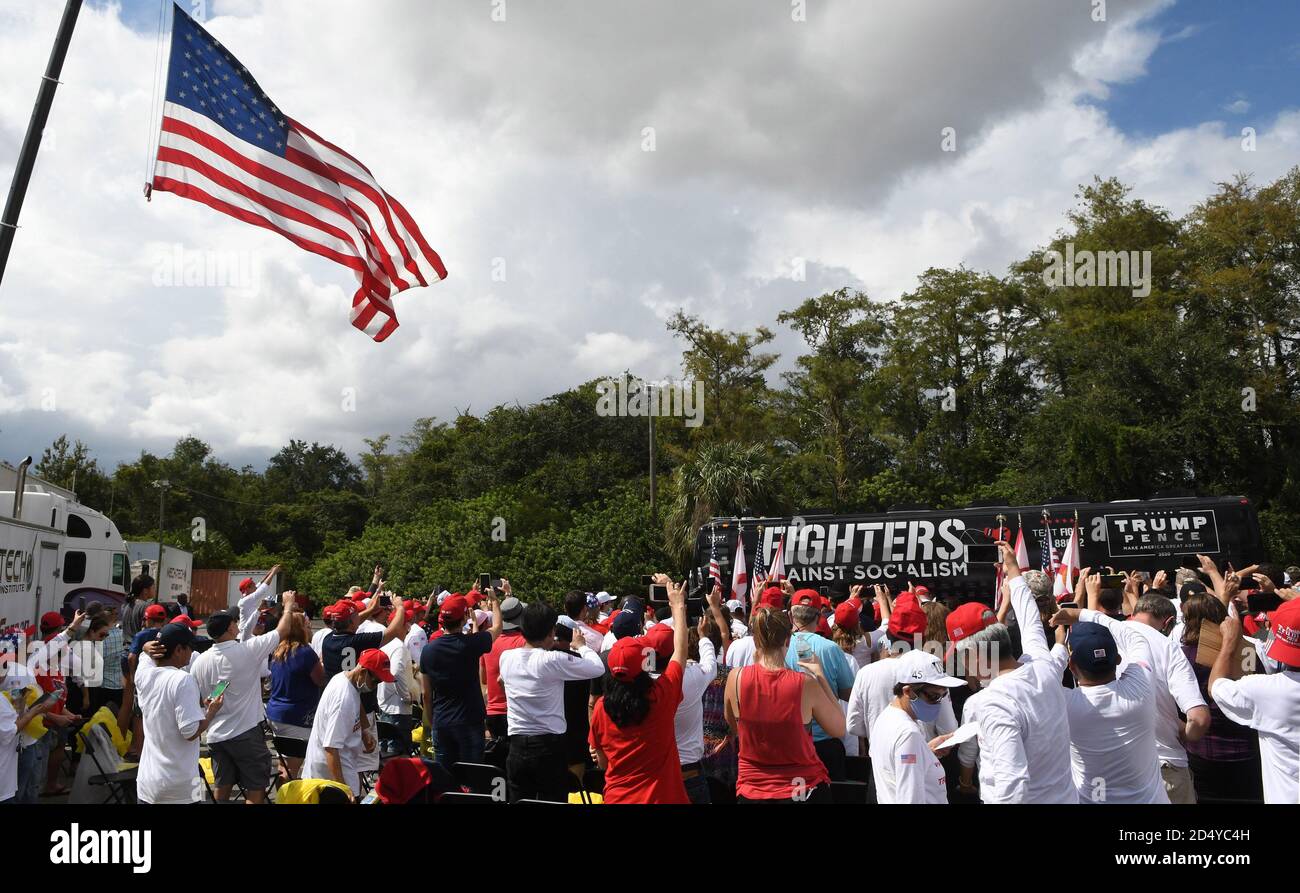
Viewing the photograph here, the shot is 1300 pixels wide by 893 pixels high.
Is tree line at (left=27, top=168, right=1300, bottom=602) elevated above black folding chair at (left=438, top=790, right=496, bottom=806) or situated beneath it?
elevated above

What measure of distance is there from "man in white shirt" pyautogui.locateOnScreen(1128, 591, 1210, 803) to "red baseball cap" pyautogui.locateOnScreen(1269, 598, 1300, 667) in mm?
964

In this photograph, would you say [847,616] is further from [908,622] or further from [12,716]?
[12,716]

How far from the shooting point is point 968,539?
19062mm

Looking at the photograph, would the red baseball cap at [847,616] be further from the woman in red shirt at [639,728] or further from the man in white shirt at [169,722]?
the man in white shirt at [169,722]

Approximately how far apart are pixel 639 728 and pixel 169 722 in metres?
2.97

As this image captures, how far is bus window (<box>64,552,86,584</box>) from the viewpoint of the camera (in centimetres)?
1588

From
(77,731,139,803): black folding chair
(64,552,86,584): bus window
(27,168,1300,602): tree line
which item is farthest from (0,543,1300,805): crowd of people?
(27,168,1300,602): tree line

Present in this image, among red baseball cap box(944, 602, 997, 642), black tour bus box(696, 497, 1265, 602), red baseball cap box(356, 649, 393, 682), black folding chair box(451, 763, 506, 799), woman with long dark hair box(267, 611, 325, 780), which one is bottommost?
black folding chair box(451, 763, 506, 799)

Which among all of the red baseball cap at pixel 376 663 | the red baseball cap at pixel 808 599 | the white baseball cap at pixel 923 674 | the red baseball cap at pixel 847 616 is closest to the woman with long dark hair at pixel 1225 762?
the white baseball cap at pixel 923 674

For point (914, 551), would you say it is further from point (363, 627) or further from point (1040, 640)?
point (1040, 640)

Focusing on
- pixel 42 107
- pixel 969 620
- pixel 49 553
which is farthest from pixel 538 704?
pixel 49 553

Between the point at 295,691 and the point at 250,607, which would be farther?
the point at 250,607

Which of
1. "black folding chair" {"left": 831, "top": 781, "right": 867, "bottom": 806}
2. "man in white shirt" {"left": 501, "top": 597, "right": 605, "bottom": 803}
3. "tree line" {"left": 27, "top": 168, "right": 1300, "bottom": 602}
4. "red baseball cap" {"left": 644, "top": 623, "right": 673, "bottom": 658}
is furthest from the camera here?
"tree line" {"left": 27, "top": 168, "right": 1300, "bottom": 602}

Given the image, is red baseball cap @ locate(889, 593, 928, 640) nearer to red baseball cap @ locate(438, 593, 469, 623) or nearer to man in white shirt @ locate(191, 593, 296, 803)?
red baseball cap @ locate(438, 593, 469, 623)
